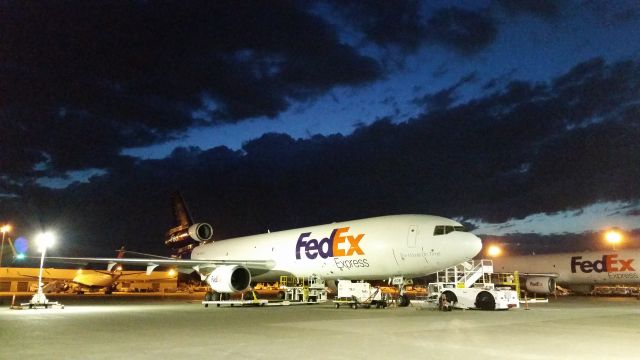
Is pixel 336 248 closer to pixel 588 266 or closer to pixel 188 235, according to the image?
pixel 188 235

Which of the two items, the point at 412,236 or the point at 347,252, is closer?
the point at 412,236

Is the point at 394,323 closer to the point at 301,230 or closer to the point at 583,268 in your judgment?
the point at 301,230

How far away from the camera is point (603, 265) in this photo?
144 feet

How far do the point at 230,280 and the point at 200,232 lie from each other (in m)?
16.6

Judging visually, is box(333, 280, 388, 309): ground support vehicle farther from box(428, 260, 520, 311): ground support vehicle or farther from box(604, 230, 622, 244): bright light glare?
box(604, 230, 622, 244): bright light glare

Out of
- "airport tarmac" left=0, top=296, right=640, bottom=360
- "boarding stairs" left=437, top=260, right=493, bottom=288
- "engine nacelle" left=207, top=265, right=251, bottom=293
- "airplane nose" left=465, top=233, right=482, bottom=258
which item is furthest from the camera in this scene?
"engine nacelle" left=207, top=265, right=251, bottom=293

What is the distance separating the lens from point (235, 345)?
9.33 m

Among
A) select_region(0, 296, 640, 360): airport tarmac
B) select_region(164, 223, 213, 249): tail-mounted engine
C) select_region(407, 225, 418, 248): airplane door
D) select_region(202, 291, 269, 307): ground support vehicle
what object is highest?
select_region(164, 223, 213, 249): tail-mounted engine

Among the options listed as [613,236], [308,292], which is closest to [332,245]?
[308,292]

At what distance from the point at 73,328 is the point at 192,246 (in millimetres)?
28541

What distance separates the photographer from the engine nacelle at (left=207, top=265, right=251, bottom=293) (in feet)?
80.9

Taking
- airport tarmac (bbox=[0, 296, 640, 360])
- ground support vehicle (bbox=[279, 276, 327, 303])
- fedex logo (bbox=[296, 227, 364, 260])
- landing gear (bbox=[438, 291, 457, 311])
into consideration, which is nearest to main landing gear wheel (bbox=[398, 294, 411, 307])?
landing gear (bbox=[438, 291, 457, 311])

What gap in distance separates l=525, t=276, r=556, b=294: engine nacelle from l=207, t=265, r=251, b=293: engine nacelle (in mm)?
26542

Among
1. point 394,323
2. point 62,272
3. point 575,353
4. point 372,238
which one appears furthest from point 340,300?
point 62,272
